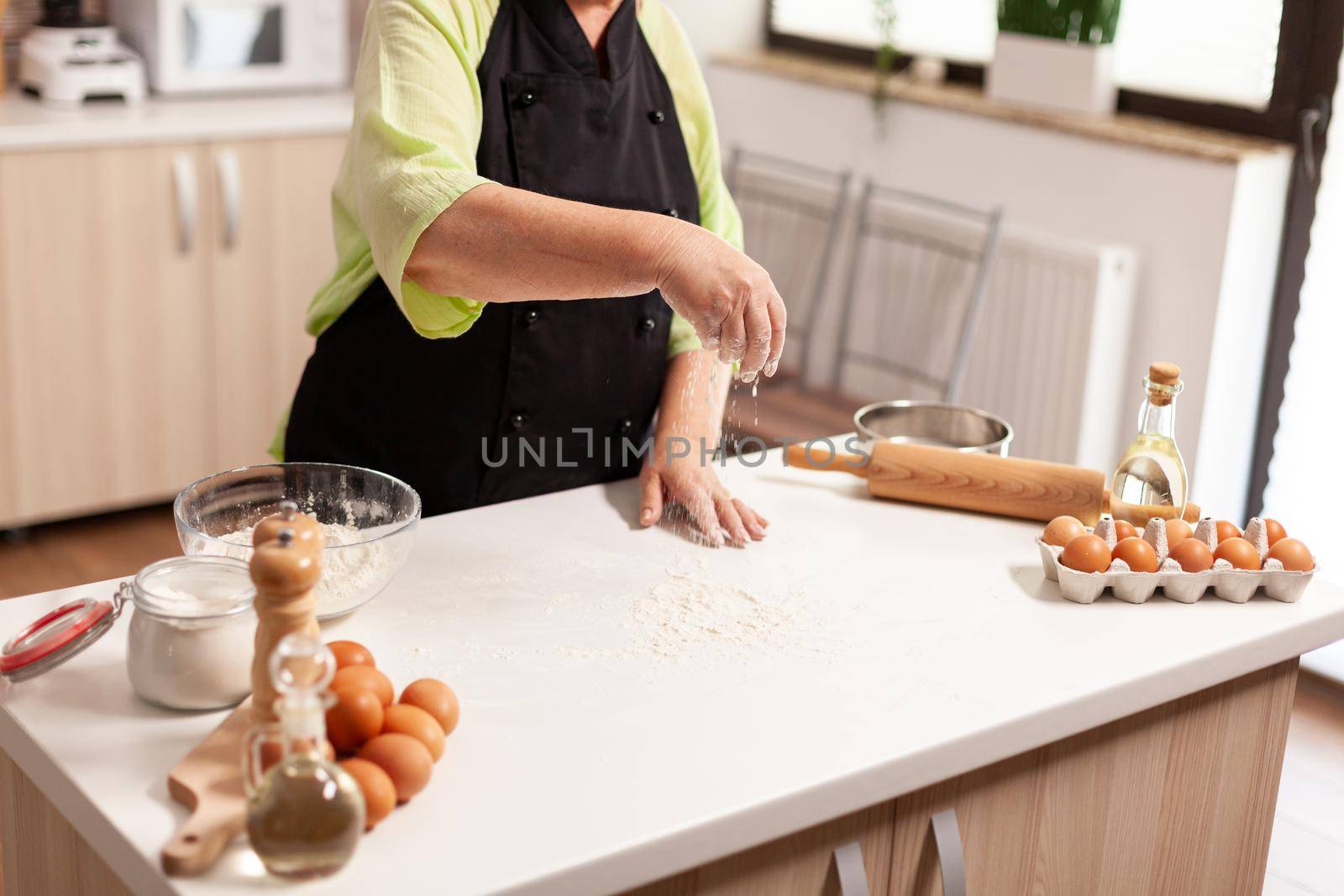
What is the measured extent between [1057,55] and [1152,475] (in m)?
1.89

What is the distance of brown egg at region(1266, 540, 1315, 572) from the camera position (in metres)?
A: 1.42

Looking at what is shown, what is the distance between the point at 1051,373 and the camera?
3.14 meters

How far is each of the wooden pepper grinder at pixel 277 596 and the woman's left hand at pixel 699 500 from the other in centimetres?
61

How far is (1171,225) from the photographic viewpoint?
2.96 meters

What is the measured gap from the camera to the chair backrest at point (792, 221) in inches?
139

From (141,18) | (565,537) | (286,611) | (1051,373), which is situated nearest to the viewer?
(286,611)

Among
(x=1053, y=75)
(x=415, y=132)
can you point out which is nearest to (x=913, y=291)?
(x=1053, y=75)

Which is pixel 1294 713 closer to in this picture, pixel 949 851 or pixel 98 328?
pixel 949 851

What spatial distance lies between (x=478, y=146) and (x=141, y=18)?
2.20 metres

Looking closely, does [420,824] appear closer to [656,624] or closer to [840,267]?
[656,624]

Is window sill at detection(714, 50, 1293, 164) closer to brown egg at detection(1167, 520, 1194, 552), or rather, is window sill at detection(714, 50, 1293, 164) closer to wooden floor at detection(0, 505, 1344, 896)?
wooden floor at detection(0, 505, 1344, 896)

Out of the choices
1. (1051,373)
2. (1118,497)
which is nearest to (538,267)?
→ (1118,497)

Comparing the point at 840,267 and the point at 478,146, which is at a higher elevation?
the point at 478,146

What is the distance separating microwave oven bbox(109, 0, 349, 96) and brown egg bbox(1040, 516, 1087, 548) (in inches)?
102
